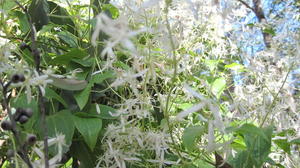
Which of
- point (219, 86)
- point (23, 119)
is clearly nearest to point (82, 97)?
point (23, 119)

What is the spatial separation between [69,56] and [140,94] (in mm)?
167

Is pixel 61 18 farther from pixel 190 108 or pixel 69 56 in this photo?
pixel 190 108

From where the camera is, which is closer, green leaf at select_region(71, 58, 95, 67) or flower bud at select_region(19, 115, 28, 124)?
flower bud at select_region(19, 115, 28, 124)

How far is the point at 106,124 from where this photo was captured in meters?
0.67

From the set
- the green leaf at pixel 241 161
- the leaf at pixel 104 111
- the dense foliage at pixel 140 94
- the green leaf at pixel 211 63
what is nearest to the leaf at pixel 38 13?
the dense foliage at pixel 140 94

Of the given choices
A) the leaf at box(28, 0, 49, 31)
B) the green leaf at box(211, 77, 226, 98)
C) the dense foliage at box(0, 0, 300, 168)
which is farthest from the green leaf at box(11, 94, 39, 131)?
the green leaf at box(211, 77, 226, 98)

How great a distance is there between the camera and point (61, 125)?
0.58 meters

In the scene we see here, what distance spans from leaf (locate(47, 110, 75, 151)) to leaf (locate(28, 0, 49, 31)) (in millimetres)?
257

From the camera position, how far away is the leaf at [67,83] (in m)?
0.54

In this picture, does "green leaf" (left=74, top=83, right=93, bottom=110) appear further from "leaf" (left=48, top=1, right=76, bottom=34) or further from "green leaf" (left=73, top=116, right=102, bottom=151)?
"leaf" (left=48, top=1, right=76, bottom=34)

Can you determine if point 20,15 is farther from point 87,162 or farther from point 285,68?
point 285,68

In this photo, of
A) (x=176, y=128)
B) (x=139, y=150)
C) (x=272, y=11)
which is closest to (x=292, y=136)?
(x=176, y=128)

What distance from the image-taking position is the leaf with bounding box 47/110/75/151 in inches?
22.7

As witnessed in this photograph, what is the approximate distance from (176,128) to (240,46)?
1.11 feet
